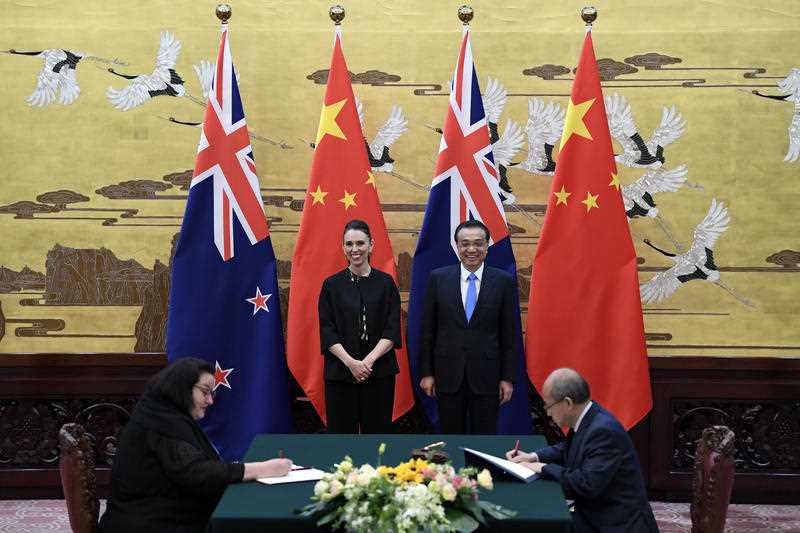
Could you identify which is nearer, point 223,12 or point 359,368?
point 359,368

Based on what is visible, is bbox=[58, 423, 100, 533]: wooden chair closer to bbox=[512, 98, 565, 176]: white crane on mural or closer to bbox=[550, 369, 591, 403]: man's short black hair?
bbox=[550, 369, 591, 403]: man's short black hair

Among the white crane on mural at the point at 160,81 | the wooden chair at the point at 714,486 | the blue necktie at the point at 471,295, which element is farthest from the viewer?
the white crane on mural at the point at 160,81

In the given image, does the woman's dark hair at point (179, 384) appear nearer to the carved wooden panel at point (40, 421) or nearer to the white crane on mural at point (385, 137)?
the carved wooden panel at point (40, 421)

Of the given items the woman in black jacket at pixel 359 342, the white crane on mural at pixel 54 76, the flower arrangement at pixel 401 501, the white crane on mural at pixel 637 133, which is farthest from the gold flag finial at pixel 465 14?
the flower arrangement at pixel 401 501

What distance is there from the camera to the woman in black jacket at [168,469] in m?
3.00

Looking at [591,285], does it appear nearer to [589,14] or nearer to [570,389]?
[589,14]

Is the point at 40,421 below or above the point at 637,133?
below

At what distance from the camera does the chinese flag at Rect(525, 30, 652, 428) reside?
5.04m

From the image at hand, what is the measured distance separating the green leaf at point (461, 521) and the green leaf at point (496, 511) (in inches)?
2.3

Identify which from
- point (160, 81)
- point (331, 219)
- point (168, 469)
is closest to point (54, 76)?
point (160, 81)

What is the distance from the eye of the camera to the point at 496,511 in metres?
2.61

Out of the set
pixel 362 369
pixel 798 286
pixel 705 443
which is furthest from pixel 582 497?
pixel 798 286

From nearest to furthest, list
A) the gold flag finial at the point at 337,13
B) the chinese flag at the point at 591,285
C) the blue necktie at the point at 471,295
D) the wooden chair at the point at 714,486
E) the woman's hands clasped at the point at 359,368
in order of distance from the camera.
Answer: the wooden chair at the point at 714,486 → the woman's hands clasped at the point at 359,368 → the blue necktie at the point at 471,295 → the chinese flag at the point at 591,285 → the gold flag finial at the point at 337,13

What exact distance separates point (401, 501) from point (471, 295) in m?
2.24
